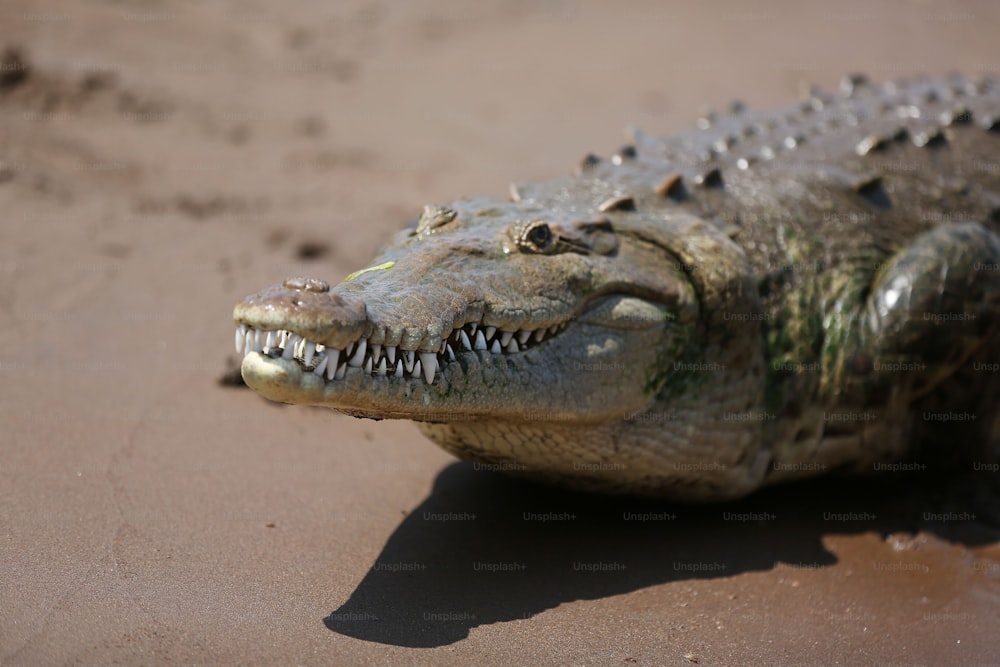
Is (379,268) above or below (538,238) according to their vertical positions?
below

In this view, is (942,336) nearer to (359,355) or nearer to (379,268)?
(379,268)

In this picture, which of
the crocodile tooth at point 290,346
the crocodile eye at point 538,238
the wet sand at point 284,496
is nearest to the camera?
the crocodile tooth at point 290,346

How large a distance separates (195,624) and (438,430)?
1.21 meters

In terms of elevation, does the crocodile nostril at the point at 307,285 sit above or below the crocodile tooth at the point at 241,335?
above

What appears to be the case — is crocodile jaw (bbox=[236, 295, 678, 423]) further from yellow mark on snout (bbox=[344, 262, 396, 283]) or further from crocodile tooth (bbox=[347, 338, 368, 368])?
yellow mark on snout (bbox=[344, 262, 396, 283])

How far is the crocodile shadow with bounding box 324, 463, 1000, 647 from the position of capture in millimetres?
3736

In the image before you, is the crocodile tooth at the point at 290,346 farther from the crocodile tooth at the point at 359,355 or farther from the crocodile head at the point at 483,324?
the crocodile tooth at the point at 359,355

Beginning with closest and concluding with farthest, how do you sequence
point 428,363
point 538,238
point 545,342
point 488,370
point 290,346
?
point 290,346 < point 428,363 < point 488,370 < point 545,342 < point 538,238

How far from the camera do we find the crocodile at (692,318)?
3471mm

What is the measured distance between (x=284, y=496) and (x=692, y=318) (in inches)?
76.3


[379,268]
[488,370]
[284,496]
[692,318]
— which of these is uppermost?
[379,268]

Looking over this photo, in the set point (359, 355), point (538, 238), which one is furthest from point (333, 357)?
point (538, 238)

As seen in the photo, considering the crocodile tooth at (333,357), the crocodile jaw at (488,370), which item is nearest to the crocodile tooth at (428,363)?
the crocodile jaw at (488,370)

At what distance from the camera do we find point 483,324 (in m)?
3.77
